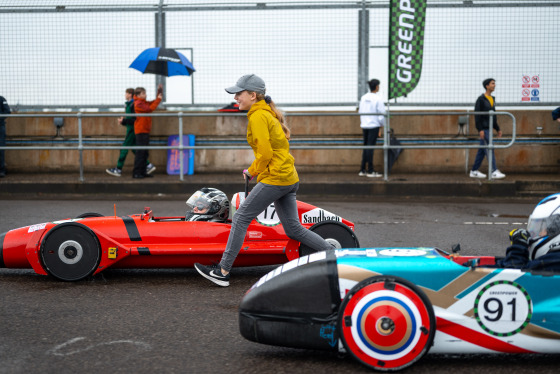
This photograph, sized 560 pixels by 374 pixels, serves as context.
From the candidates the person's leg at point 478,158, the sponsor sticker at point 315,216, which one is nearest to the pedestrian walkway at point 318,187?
the person's leg at point 478,158

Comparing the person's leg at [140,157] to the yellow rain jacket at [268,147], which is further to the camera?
the person's leg at [140,157]

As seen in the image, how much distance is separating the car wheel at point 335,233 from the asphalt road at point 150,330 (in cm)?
70

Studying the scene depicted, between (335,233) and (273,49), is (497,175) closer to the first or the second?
(273,49)

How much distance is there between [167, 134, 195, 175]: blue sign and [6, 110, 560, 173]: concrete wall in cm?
20

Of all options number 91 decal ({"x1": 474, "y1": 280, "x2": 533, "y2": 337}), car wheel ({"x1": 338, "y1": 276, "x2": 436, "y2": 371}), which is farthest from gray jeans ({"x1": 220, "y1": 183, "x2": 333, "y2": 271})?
number 91 decal ({"x1": 474, "y1": 280, "x2": 533, "y2": 337})

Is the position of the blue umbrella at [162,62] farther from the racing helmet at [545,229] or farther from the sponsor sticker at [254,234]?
the racing helmet at [545,229]

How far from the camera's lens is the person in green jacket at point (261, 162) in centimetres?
546

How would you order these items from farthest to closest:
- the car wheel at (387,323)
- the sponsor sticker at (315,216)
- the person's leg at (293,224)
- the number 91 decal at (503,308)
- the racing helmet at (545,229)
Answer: the sponsor sticker at (315,216) → the person's leg at (293,224) → the racing helmet at (545,229) → the number 91 decal at (503,308) → the car wheel at (387,323)

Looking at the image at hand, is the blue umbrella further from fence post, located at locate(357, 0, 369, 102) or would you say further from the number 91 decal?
the number 91 decal

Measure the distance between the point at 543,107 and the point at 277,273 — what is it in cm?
1125

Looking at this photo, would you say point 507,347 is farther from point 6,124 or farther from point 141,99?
point 6,124

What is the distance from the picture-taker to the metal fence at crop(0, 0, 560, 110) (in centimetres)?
1391

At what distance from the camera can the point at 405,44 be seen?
43.5ft

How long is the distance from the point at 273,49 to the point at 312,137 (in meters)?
1.82
